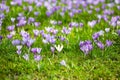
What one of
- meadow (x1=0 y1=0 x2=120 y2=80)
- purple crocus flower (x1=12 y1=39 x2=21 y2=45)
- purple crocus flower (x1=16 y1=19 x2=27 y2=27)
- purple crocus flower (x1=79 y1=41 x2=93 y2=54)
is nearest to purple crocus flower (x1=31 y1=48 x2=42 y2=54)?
meadow (x1=0 y1=0 x2=120 y2=80)

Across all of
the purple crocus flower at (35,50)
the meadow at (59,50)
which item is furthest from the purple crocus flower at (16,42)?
the purple crocus flower at (35,50)

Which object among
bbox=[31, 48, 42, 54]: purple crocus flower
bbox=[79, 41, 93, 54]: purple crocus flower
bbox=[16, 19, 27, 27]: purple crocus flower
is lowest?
bbox=[31, 48, 42, 54]: purple crocus flower

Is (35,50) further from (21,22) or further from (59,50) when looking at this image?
(21,22)

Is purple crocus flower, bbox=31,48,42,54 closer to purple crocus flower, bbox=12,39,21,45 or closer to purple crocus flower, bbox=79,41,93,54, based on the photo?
purple crocus flower, bbox=12,39,21,45

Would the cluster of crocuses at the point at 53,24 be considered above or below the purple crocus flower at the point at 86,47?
above

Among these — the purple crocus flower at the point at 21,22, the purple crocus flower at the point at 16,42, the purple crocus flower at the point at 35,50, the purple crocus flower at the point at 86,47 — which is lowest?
the purple crocus flower at the point at 35,50

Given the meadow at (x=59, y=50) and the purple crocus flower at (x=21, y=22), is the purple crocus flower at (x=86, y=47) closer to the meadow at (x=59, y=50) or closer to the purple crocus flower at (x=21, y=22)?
the meadow at (x=59, y=50)

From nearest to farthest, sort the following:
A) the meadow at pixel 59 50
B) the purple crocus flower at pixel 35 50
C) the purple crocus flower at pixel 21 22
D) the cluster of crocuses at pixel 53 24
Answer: the meadow at pixel 59 50 < the purple crocus flower at pixel 35 50 < the cluster of crocuses at pixel 53 24 < the purple crocus flower at pixel 21 22

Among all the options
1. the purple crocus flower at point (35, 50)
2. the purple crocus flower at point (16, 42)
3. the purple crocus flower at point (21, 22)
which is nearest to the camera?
the purple crocus flower at point (35, 50)

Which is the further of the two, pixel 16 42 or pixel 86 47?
pixel 16 42

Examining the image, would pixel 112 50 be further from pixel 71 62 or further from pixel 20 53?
pixel 20 53

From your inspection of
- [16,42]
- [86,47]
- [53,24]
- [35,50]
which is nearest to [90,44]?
[86,47]

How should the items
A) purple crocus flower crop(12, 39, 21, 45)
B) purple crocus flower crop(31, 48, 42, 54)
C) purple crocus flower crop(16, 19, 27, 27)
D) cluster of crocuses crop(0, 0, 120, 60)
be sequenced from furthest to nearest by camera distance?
1. purple crocus flower crop(16, 19, 27, 27)
2. purple crocus flower crop(12, 39, 21, 45)
3. cluster of crocuses crop(0, 0, 120, 60)
4. purple crocus flower crop(31, 48, 42, 54)
